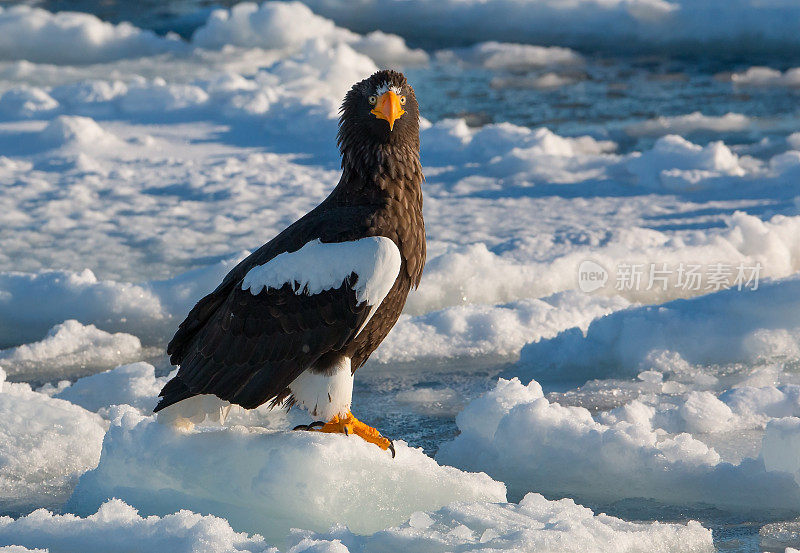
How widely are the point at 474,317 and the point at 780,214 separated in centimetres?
323

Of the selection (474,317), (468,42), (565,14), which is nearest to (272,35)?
(468,42)

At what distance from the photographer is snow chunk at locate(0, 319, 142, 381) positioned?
519 centimetres

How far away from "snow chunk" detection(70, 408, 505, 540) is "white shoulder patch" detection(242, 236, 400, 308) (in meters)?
0.46

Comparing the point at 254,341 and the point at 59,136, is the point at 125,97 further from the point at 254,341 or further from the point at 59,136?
the point at 254,341

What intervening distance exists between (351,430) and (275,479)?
1.13ft

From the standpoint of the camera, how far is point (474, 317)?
5457mm

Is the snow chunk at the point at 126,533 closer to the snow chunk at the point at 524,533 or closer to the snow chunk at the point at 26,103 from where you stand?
the snow chunk at the point at 524,533

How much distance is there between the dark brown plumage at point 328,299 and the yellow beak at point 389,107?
0.14 feet

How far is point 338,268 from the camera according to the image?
3.15m

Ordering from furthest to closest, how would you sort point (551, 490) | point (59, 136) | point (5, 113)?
point (5, 113) → point (59, 136) → point (551, 490)

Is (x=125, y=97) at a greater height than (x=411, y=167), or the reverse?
(x=125, y=97)

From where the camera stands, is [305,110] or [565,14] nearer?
[305,110]

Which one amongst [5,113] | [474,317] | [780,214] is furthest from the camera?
[5,113]

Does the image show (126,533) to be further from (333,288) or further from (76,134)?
(76,134)
